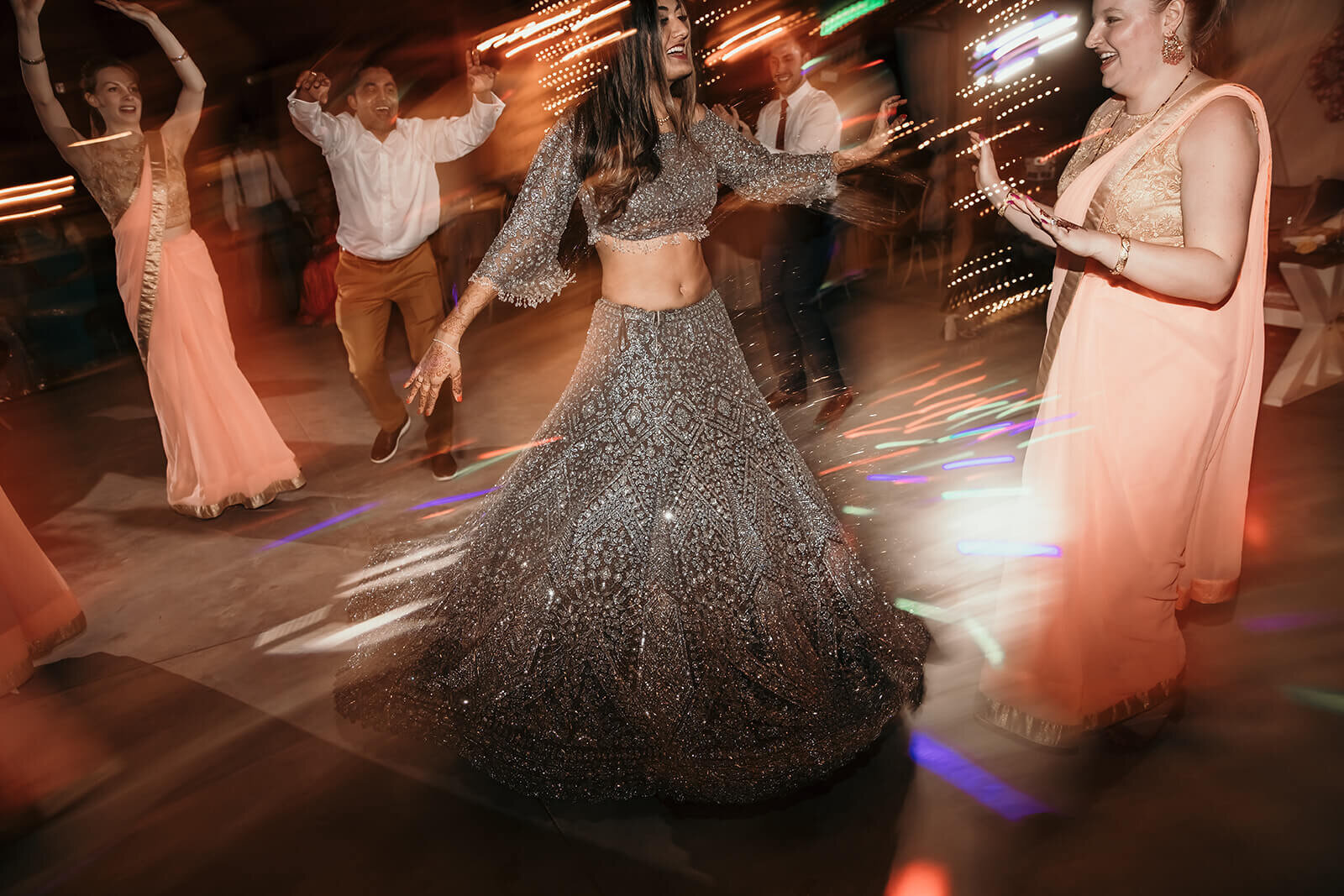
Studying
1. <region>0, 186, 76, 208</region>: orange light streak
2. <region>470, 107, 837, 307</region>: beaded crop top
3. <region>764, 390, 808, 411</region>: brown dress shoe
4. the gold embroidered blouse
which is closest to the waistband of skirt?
<region>470, 107, 837, 307</region>: beaded crop top

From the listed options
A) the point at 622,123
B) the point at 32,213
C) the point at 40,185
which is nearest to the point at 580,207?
the point at 622,123

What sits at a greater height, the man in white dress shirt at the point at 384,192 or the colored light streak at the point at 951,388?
the man in white dress shirt at the point at 384,192

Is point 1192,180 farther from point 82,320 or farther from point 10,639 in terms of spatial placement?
point 82,320

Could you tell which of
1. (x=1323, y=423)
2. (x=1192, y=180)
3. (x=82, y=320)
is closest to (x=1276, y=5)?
(x=1323, y=423)

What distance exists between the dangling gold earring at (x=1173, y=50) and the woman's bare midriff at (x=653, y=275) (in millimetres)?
1041

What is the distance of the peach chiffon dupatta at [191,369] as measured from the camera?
314 cm

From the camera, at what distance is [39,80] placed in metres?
2.75

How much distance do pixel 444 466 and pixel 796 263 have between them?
1.84 metres

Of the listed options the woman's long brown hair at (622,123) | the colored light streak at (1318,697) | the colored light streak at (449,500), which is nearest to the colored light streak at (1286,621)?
the colored light streak at (1318,697)

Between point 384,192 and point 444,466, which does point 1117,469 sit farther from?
point 384,192

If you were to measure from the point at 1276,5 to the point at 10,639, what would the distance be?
19.7 feet

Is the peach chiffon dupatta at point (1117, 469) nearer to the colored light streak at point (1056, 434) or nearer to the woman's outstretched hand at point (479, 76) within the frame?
the colored light streak at point (1056, 434)

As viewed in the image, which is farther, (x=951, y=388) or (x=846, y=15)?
(x=846, y=15)

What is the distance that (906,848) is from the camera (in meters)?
1.69
